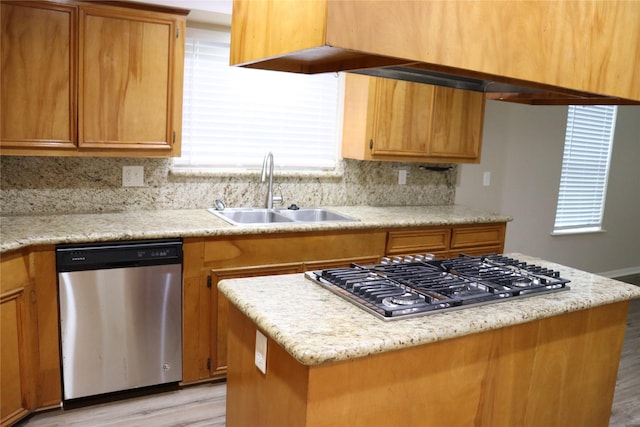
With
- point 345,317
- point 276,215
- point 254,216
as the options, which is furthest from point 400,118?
point 345,317

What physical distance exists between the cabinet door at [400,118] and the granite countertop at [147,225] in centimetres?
47

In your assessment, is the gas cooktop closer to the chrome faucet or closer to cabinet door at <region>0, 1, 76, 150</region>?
the chrome faucet

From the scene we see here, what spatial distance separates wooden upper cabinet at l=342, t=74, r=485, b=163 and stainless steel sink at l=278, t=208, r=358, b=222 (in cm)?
44

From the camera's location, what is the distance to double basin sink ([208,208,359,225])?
135 inches

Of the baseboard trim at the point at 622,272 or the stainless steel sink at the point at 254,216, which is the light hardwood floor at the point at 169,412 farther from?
the baseboard trim at the point at 622,272

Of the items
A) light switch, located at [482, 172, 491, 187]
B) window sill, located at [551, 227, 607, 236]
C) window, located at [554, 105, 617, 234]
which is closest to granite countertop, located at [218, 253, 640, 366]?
light switch, located at [482, 172, 491, 187]

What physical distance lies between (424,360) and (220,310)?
1.61 meters

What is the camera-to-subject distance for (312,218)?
371 cm

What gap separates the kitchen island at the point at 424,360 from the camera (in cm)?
141

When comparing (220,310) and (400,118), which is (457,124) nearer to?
(400,118)

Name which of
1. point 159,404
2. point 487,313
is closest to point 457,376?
point 487,313

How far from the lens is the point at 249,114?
3553 millimetres

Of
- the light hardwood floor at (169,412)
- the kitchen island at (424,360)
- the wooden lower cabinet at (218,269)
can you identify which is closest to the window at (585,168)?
the light hardwood floor at (169,412)

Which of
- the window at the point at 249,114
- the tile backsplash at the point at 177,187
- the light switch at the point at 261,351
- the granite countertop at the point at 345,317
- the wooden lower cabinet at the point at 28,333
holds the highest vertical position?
the window at the point at 249,114
